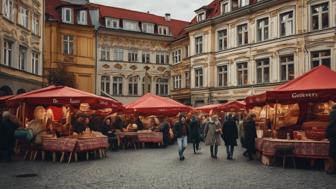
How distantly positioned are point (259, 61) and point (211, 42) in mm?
6394

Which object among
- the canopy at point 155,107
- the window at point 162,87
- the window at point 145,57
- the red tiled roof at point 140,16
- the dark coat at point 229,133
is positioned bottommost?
the dark coat at point 229,133

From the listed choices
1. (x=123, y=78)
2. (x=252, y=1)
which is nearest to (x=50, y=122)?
(x=252, y=1)

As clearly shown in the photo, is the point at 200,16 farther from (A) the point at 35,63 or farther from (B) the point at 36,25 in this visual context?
(A) the point at 35,63

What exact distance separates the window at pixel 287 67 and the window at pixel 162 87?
64.0ft

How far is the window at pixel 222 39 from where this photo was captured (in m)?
40.0

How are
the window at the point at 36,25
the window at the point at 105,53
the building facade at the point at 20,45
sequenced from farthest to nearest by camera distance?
the window at the point at 105,53 < the window at the point at 36,25 < the building facade at the point at 20,45

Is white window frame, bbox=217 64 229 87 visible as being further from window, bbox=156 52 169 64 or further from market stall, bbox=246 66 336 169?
market stall, bbox=246 66 336 169

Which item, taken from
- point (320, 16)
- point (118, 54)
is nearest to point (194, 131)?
point (320, 16)

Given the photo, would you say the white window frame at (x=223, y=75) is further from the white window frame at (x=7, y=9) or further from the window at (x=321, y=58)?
the white window frame at (x=7, y=9)

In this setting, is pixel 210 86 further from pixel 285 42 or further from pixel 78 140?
pixel 78 140

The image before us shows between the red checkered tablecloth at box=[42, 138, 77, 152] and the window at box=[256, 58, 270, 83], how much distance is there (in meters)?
22.2

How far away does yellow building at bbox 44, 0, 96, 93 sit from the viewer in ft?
136

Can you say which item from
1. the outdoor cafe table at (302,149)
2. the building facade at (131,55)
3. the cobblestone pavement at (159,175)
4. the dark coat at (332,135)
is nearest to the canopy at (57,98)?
the cobblestone pavement at (159,175)

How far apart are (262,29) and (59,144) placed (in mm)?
23673
